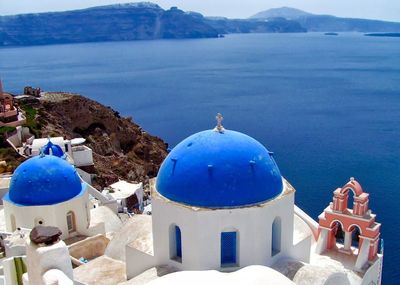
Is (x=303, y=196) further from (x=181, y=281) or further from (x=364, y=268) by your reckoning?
(x=181, y=281)

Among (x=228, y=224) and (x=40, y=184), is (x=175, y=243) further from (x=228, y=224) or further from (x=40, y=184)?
(x=40, y=184)

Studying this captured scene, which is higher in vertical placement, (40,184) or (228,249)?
(40,184)

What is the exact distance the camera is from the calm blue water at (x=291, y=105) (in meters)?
43.0

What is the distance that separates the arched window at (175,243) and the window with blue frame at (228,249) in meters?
1.26

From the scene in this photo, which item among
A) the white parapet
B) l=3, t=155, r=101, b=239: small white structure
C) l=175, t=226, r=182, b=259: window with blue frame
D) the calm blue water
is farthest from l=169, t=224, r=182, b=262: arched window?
the calm blue water

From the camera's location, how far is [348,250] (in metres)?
15.8

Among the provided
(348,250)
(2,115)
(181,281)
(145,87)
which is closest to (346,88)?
(145,87)

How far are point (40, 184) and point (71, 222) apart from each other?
7.18 ft

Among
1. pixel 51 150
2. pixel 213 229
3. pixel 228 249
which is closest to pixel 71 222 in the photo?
pixel 51 150

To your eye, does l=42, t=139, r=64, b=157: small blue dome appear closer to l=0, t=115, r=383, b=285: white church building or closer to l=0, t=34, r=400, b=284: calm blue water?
l=0, t=115, r=383, b=285: white church building

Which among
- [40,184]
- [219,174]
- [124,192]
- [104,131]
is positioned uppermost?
[219,174]

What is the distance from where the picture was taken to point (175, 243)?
13344mm

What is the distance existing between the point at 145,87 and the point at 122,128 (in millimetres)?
46586

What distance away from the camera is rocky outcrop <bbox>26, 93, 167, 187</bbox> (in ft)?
163
